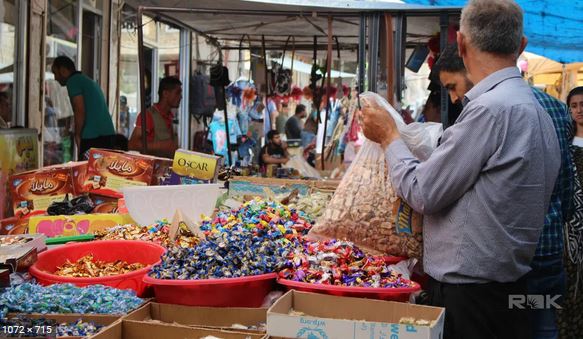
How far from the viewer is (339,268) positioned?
A: 2268mm

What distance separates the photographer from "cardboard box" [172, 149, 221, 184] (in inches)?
145

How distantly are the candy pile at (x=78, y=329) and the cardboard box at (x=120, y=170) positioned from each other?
66.6 inches

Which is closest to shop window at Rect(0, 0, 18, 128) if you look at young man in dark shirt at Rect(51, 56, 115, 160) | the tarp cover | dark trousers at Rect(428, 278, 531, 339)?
young man in dark shirt at Rect(51, 56, 115, 160)

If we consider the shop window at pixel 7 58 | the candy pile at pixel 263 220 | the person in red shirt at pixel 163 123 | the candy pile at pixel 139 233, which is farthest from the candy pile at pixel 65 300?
the shop window at pixel 7 58

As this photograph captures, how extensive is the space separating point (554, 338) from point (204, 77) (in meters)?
7.12

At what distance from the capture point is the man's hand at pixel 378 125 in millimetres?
2299

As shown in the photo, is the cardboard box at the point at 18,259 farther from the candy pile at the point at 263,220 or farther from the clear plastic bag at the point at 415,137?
the clear plastic bag at the point at 415,137

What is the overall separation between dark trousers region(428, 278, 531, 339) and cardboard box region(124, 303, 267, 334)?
0.58 m

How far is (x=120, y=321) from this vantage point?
2016 millimetres

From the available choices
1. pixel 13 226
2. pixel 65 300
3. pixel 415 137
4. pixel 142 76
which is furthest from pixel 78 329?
pixel 142 76

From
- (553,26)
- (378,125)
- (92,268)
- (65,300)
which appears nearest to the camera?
(65,300)

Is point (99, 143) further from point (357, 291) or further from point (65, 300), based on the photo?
point (357, 291)

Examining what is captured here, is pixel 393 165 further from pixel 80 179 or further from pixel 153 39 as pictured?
pixel 153 39

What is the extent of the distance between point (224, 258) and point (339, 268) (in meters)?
0.40
